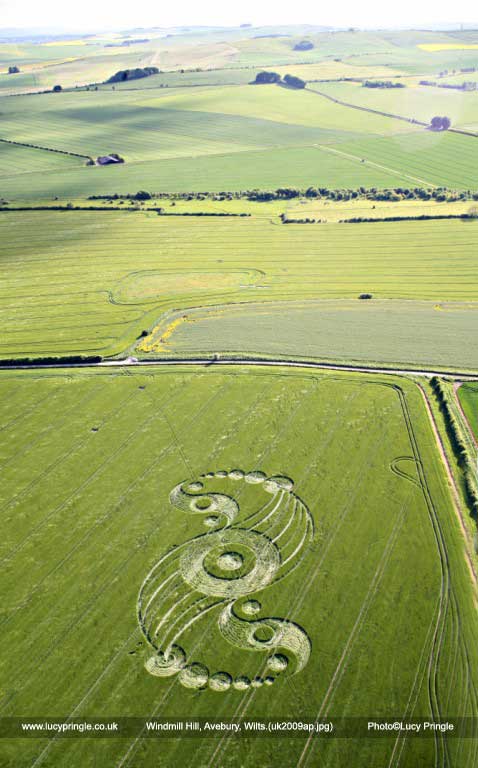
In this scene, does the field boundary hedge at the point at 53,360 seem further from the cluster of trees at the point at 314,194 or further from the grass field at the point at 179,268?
the cluster of trees at the point at 314,194

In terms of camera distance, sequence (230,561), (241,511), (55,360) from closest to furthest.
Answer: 1. (230,561)
2. (241,511)
3. (55,360)

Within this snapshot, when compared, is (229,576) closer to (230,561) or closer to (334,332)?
(230,561)

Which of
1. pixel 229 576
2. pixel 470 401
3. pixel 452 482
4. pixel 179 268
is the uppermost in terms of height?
pixel 179 268

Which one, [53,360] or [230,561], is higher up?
[53,360]

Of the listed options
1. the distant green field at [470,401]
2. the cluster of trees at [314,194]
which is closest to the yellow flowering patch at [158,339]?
the distant green field at [470,401]

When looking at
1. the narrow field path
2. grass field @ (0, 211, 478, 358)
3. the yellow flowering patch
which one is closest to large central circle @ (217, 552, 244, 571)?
the narrow field path

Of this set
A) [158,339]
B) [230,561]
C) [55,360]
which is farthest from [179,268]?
[230,561]

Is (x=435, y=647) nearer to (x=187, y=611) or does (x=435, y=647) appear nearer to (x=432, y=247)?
(x=187, y=611)
